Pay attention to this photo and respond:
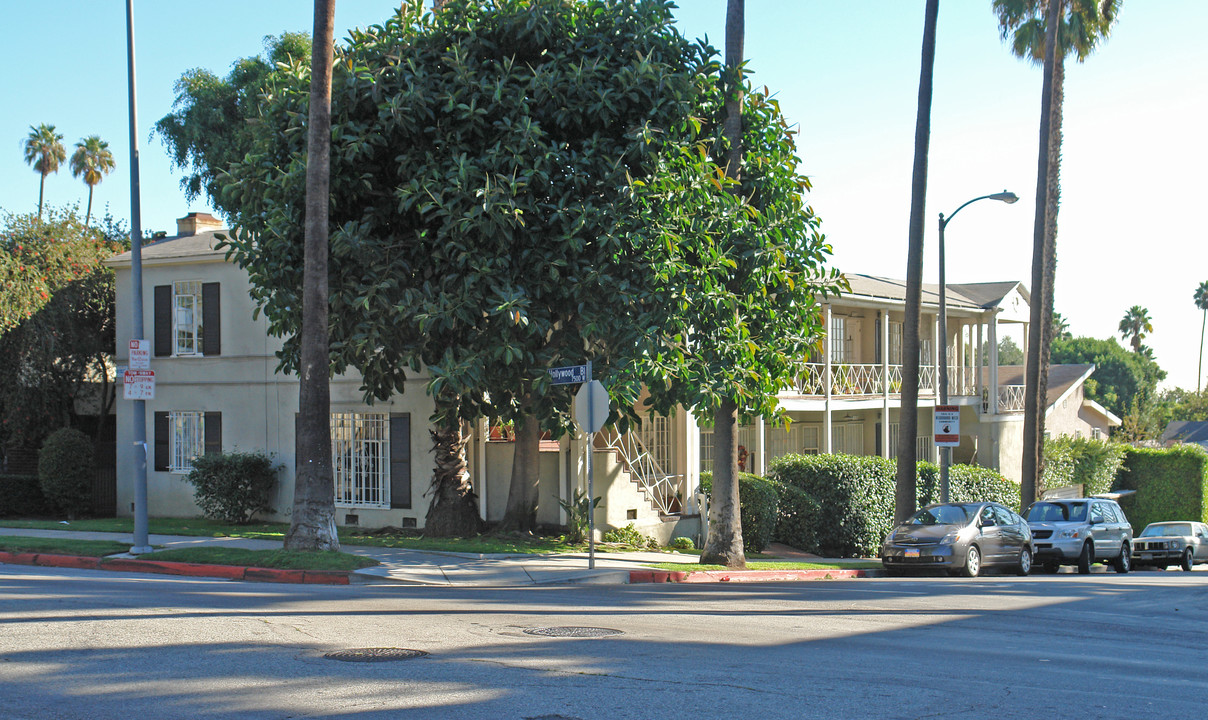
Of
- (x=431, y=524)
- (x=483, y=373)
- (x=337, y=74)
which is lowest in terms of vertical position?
(x=431, y=524)

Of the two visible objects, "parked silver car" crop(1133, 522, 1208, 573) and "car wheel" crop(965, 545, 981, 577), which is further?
"parked silver car" crop(1133, 522, 1208, 573)

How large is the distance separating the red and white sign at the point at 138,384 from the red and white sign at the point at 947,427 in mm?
14895

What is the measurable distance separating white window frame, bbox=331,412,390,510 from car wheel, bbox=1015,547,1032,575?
13.0m

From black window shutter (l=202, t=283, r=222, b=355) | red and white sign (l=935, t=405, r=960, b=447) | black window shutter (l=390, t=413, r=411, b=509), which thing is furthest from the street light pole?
black window shutter (l=202, t=283, r=222, b=355)

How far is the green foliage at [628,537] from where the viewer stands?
20.0 m

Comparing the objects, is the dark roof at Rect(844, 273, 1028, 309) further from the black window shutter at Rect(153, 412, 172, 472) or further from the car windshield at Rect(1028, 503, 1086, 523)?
the black window shutter at Rect(153, 412, 172, 472)

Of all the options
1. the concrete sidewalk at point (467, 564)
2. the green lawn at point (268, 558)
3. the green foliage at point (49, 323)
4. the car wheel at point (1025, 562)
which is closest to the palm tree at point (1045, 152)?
the car wheel at point (1025, 562)

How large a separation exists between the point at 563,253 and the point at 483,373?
2.31 metres

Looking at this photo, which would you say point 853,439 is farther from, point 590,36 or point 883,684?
point 883,684

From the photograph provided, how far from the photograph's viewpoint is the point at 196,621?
9258 millimetres

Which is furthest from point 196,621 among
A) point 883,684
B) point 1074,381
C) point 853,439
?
point 1074,381

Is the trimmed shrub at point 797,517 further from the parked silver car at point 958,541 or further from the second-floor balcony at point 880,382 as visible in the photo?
the parked silver car at point 958,541

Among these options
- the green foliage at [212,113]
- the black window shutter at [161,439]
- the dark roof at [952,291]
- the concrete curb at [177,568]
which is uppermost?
the green foliage at [212,113]

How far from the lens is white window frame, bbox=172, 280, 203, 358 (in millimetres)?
23438
